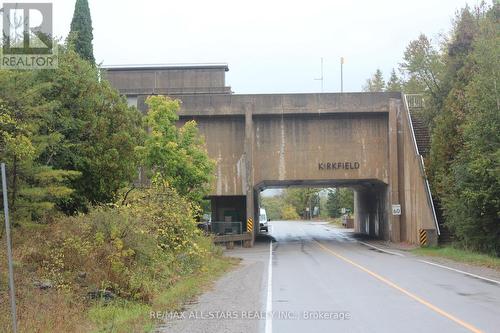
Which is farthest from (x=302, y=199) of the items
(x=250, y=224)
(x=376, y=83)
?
(x=250, y=224)

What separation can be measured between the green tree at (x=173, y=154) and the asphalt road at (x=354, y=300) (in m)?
7.00

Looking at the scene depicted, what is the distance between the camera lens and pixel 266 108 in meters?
38.2

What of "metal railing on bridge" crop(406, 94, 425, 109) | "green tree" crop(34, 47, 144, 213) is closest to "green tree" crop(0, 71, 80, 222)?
"green tree" crop(34, 47, 144, 213)

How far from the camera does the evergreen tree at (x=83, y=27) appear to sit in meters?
28.7

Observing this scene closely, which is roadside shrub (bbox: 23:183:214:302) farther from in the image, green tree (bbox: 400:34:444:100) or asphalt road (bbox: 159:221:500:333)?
green tree (bbox: 400:34:444:100)

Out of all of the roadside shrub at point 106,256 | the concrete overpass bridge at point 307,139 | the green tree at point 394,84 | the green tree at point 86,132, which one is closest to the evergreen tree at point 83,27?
the green tree at point 86,132

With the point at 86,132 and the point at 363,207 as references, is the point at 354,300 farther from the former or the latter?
the point at 363,207

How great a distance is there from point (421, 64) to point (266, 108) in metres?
15.6

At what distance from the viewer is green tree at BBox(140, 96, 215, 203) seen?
1052 inches

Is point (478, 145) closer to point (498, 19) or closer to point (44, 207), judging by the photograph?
point (498, 19)

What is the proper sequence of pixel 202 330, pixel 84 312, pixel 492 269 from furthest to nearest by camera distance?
pixel 492 269 < pixel 84 312 < pixel 202 330

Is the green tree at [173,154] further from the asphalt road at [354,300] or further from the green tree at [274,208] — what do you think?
the green tree at [274,208]

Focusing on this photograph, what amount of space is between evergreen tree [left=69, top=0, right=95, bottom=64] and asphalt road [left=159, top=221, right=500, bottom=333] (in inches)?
569

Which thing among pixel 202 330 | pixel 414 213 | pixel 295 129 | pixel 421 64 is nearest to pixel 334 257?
pixel 414 213
